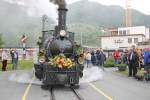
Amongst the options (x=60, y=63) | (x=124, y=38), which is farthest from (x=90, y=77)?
(x=124, y=38)

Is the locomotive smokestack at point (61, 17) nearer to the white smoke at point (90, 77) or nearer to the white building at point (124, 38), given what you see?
the white smoke at point (90, 77)

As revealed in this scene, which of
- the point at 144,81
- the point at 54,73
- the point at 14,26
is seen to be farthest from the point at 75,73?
the point at 14,26

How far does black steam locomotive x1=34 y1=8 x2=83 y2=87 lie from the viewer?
18266 millimetres

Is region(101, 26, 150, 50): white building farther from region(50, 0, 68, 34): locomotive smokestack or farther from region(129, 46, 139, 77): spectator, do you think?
region(50, 0, 68, 34): locomotive smokestack

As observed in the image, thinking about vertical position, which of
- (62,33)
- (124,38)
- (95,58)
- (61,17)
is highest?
(124,38)

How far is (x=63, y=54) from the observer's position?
1956cm

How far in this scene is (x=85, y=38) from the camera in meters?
135

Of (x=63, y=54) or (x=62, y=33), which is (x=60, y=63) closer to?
(x=63, y=54)

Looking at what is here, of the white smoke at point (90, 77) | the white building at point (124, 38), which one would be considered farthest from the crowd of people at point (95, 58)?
the white building at point (124, 38)

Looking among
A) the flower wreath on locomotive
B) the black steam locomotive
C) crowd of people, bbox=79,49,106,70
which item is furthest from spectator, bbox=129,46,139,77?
crowd of people, bbox=79,49,106,70

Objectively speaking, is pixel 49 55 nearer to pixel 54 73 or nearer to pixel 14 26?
pixel 54 73

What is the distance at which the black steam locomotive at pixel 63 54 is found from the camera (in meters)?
18.3

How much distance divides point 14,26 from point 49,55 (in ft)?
332

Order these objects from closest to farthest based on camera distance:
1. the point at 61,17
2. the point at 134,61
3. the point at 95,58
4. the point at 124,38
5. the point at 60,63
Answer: the point at 60,63
the point at 61,17
the point at 134,61
the point at 95,58
the point at 124,38
